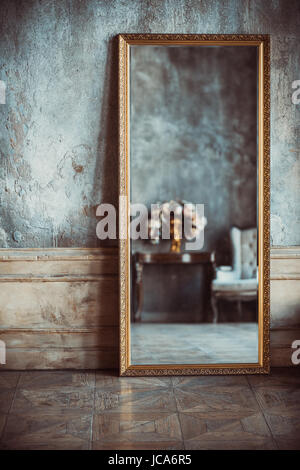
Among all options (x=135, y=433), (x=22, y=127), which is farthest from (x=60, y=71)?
(x=135, y=433)

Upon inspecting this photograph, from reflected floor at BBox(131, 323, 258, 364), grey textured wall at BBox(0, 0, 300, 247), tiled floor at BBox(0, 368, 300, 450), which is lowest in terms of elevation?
reflected floor at BBox(131, 323, 258, 364)

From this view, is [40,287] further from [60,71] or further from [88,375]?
[60,71]

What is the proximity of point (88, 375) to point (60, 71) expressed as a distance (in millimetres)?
2250

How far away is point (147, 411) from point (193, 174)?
3613 mm

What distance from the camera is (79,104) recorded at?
376 centimetres

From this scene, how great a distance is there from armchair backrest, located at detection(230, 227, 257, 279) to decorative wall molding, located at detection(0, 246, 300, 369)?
209cm

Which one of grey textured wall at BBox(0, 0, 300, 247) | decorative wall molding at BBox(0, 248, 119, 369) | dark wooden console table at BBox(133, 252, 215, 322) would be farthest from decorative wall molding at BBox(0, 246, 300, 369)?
dark wooden console table at BBox(133, 252, 215, 322)

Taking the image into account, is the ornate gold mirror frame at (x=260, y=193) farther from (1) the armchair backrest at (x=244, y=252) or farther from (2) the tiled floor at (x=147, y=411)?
(1) the armchair backrest at (x=244, y=252)

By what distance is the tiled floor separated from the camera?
8.71 ft

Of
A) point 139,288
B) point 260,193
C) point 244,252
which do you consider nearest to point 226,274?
point 244,252

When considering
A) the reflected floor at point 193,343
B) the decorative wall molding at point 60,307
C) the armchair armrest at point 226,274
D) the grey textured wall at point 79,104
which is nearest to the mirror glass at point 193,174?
the armchair armrest at point 226,274

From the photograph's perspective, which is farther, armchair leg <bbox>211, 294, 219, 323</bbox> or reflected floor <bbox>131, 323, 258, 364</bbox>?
armchair leg <bbox>211, 294, 219, 323</bbox>

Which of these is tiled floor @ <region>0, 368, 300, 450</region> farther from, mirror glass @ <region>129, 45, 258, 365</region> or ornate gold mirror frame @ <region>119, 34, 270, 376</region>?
mirror glass @ <region>129, 45, 258, 365</region>

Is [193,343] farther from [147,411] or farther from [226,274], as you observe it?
[147,411]
